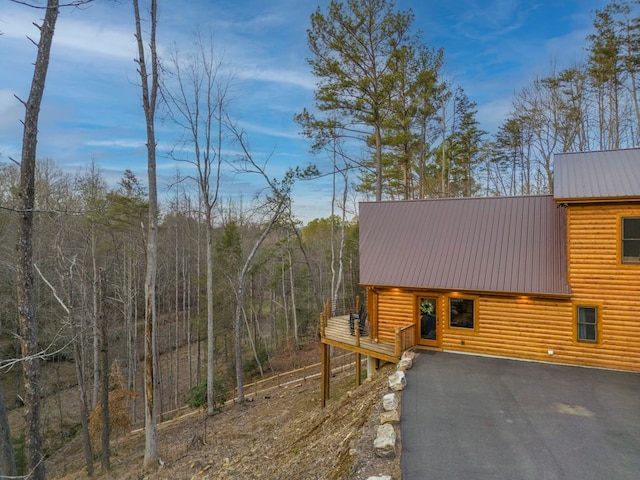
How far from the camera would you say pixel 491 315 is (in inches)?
361

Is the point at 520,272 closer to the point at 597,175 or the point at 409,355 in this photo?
the point at 597,175

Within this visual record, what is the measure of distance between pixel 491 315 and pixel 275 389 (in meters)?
10.4

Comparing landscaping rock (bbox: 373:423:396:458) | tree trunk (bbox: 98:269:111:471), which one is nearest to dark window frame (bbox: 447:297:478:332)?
landscaping rock (bbox: 373:423:396:458)

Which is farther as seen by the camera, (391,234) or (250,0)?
(250,0)

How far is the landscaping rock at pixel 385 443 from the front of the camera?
4.78m

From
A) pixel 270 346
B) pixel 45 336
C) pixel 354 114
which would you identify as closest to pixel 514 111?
pixel 354 114

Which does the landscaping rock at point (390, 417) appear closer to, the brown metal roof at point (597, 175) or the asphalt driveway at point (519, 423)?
the asphalt driveway at point (519, 423)

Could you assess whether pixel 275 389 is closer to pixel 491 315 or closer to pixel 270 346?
pixel 270 346

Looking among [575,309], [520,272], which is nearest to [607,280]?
[575,309]

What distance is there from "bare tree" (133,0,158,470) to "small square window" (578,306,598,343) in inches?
408

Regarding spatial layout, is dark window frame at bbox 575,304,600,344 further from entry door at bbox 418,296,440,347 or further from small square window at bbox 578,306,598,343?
entry door at bbox 418,296,440,347

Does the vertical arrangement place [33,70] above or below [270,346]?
above


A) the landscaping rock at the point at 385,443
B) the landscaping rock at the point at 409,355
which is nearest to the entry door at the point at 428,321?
the landscaping rock at the point at 409,355

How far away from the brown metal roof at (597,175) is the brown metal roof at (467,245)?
0.98m
